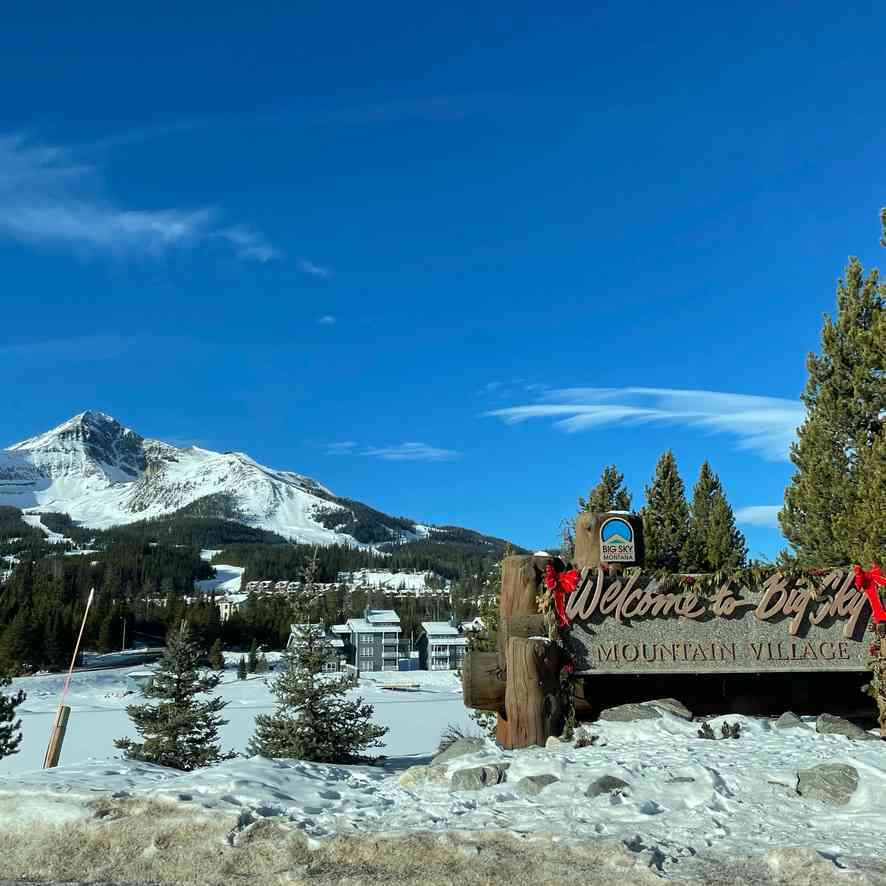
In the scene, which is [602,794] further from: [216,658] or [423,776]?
[216,658]

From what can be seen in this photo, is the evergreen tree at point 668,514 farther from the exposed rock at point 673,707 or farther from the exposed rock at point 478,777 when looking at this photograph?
the exposed rock at point 478,777

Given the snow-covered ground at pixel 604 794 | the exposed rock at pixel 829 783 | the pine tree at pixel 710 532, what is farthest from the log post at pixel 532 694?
the pine tree at pixel 710 532

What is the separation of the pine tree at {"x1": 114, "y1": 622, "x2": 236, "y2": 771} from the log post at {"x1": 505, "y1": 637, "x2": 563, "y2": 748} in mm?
11167

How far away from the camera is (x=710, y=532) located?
1271 inches

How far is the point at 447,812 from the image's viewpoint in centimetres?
720

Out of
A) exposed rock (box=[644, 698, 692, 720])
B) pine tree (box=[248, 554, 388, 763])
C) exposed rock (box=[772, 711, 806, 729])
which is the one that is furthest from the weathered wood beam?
pine tree (box=[248, 554, 388, 763])

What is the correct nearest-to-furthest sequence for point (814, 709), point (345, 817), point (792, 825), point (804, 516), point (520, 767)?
point (792, 825)
point (345, 817)
point (520, 767)
point (814, 709)
point (804, 516)

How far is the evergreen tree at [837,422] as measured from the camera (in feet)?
71.3

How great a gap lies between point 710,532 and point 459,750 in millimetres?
25374

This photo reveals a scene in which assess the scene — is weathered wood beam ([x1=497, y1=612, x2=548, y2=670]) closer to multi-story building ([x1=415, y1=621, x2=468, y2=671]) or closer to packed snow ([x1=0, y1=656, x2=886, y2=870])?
packed snow ([x1=0, y1=656, x2=886, y2=870])

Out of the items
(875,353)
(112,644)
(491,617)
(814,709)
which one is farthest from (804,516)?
(112,644)

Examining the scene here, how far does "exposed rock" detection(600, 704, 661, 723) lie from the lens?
9773 millimetres

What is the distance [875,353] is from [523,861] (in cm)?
1534

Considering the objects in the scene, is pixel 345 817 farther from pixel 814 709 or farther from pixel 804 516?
pixel 804 516
